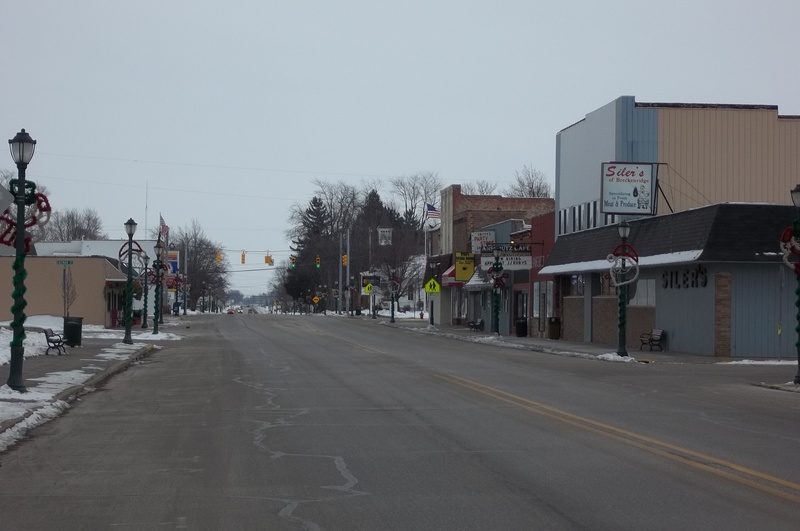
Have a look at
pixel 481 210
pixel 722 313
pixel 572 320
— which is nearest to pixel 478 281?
pixel 481 210

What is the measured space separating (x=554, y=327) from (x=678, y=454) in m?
35.5

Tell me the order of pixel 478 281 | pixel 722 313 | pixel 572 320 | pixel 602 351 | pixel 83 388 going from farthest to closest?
pixel 478 281, pixel 572 320, pixel 602 351, pixel 722 313, pixel 83 388

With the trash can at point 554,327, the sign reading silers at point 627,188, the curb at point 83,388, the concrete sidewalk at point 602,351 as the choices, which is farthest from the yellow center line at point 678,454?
the trash can at point 554,327

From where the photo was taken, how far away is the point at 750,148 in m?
42.1

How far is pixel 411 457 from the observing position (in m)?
11.4

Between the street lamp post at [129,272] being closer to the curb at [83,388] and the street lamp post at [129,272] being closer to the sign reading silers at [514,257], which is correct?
the curb at [83,388]

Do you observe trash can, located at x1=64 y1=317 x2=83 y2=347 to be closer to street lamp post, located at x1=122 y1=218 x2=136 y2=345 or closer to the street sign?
street lamp post, located at x1=122 y1=218 x2=136 y2=345

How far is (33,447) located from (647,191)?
30.4 m

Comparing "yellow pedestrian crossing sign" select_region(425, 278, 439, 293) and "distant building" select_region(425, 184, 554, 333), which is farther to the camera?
"distant building" select_region(425, 184, 554, 333)

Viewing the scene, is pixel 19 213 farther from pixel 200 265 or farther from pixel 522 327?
pixel 200 265

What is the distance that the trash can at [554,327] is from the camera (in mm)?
46575

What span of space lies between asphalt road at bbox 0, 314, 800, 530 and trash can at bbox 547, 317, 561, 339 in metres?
24.2

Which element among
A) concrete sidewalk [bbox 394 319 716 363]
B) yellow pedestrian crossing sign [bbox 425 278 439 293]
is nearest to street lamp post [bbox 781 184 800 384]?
concrete sidewalk [bbox 394 319 716 363]

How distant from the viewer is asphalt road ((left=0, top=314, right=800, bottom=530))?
838cm
